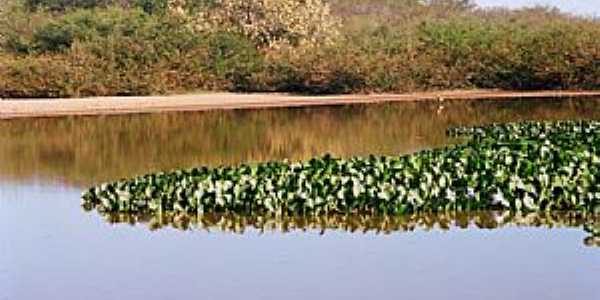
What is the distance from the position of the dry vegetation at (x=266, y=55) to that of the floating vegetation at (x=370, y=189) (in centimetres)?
2703

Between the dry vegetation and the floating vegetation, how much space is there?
2703 cm

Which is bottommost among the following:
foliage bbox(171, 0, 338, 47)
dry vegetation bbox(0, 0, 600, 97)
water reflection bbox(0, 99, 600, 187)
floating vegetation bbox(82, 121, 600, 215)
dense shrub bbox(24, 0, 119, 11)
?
water reflection bbox(0, 99, 600, 187)

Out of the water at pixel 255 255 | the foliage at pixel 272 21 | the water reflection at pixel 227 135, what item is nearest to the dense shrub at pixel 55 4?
the foliage at pixel 272 21

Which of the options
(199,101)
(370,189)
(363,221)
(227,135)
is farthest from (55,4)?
(363,221)

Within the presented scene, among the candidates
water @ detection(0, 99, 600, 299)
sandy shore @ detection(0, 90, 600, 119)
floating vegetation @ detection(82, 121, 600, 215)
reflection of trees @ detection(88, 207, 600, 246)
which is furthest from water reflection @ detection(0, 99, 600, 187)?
reflection of trees @ detection(88, 207, 600, 246)

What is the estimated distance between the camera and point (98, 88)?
44.4m

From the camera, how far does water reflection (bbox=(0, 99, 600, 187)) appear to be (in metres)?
24.2

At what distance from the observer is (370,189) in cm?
1686

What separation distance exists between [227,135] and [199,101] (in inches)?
466

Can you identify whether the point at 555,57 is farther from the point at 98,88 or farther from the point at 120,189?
the point at 120,189

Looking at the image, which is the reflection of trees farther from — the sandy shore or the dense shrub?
the dense shrub

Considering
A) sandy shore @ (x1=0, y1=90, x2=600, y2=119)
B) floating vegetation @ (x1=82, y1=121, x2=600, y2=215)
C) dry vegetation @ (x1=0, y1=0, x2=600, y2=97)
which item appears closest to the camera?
floating vegetation @ (x1=82, y1=121, x2=600, y2=215)

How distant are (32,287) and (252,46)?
37.5 m

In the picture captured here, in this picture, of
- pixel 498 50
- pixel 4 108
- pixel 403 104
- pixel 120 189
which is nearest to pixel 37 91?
pixel 4 108
